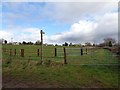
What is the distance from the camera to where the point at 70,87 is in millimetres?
7527

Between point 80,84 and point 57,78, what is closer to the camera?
point 80,84

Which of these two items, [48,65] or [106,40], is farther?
[106,40]

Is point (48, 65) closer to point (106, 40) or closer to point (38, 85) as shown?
point (38, 85)

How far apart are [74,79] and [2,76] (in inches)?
120

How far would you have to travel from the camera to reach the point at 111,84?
8.26m

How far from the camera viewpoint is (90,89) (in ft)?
24.5

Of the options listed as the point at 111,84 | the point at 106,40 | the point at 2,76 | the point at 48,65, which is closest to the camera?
the point at 111,84

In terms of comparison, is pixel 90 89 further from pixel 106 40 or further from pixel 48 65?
pixel 106 40

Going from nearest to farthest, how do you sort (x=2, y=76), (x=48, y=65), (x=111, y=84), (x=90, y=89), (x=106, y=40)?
(x=90, y=89) → (x=111, y=84) → (x=2, y=76) → (x=48, y=65) → (x=106, y=40)

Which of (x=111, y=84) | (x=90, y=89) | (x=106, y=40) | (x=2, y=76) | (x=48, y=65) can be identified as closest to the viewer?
(x=90, y=89)

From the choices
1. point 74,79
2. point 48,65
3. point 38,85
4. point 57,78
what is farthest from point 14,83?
point 48,65

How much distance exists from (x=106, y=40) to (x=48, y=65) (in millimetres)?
70468

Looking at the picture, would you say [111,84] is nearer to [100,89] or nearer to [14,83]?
[100,89]

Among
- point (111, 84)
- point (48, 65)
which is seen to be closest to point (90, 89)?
point (111, 84)
